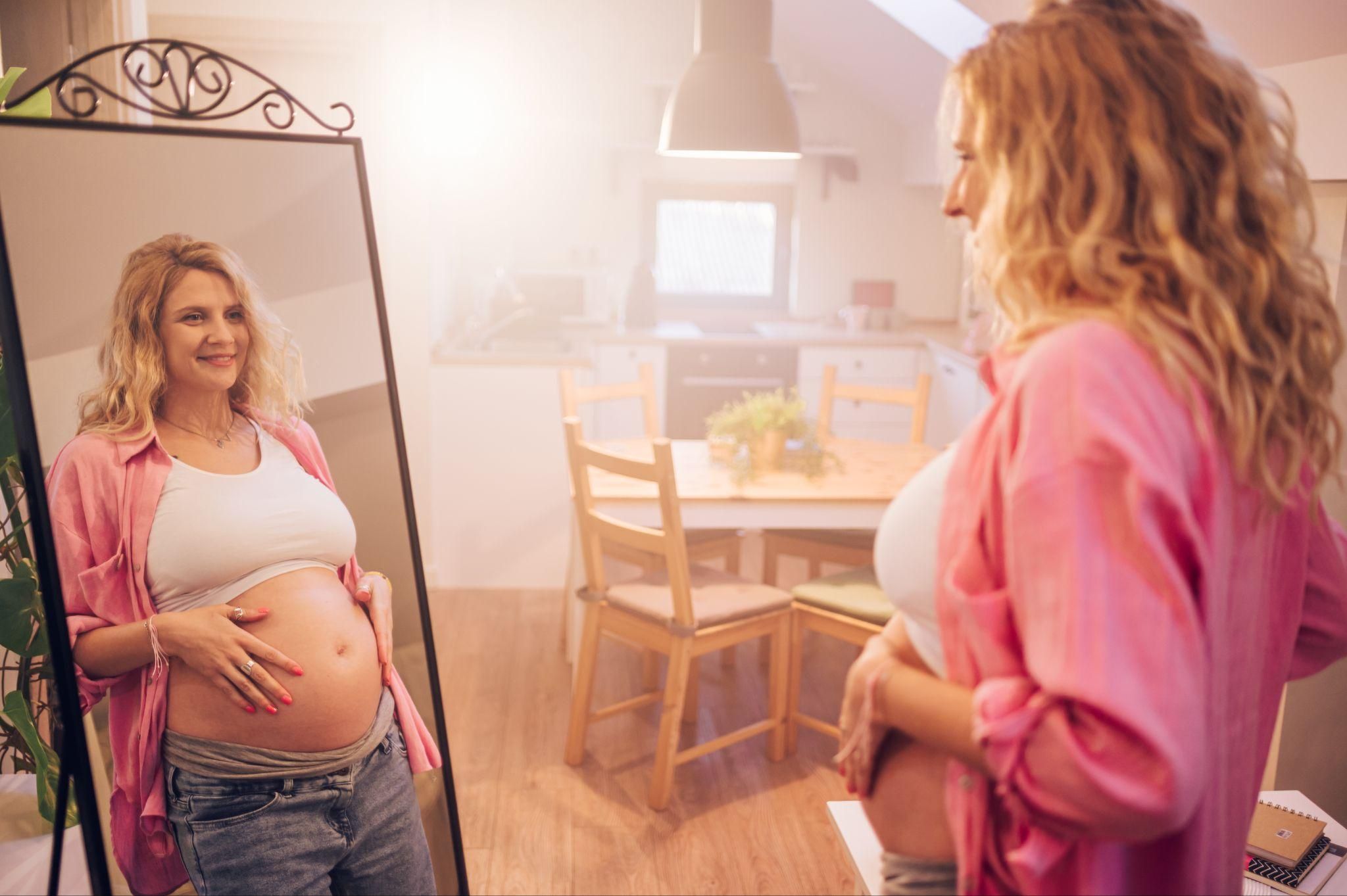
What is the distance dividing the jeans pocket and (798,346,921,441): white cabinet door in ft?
12.5

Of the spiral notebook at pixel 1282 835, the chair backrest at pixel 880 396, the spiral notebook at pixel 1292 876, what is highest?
the chair backrest at pixel 880 396

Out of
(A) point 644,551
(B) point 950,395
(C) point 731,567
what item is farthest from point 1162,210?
(B) point 950,395

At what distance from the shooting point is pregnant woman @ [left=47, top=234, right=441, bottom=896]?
4.33 ft

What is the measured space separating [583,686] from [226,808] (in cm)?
154

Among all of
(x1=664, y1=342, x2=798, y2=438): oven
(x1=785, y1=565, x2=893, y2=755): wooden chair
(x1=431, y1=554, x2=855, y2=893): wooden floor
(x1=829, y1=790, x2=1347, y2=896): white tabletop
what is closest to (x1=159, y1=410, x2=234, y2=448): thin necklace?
(x1=829, y1=790, x2=1347, y2=896): white tabletop

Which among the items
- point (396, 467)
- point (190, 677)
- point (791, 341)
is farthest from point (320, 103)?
point (190, 677)

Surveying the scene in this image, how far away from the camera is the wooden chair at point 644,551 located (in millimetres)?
3217

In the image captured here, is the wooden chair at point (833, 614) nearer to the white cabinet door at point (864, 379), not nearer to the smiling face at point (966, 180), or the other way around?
the smiling face at point (966, 180)

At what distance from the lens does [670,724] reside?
267 cm

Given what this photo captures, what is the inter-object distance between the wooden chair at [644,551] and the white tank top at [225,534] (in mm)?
1728

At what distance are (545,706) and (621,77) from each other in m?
3.24

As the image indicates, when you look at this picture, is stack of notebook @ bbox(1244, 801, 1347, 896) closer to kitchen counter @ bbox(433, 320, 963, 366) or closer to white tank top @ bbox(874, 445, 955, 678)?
white tank top @ bbox(874, 445, 955, 678)

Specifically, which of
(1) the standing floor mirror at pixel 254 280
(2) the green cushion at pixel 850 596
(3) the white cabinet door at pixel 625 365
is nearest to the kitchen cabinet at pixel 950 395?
(3) the white cabinet door at pixel 625 365

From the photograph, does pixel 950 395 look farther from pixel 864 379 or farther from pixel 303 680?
pixel 303 680
